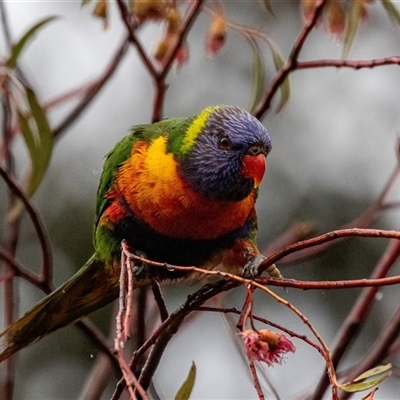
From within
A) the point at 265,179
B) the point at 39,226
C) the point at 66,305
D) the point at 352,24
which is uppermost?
the point at 352,24

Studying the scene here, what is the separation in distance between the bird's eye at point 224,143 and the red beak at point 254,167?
50 mm

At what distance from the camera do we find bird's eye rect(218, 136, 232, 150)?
5.04ft

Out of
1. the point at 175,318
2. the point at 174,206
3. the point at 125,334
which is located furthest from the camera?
the point at 174,206

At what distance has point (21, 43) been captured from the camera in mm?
1576

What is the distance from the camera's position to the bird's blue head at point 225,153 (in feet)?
4.85

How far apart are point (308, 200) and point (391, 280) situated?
3136mm

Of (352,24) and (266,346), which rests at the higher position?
(352,24)

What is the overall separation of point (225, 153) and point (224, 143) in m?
0.02

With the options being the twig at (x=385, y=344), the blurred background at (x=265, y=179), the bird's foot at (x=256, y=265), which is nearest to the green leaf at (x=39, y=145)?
the bird's foot at (x=256, y=265)

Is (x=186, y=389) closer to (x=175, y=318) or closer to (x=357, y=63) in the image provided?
(x=175, y=318)

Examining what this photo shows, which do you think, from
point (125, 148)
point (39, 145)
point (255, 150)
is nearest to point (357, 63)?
A: point (255, 150)

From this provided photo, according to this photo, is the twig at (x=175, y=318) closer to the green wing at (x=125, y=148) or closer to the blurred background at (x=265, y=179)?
the green wing at (x=125, y=148)

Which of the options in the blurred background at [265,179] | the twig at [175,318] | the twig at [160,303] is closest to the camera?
the twig at [175,318]

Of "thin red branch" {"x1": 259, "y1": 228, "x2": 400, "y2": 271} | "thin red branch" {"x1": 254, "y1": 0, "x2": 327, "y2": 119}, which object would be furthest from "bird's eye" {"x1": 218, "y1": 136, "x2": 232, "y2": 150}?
"thin red branch" {"x1": 259, "y1": 228, "x2": 400, "y2": 271}
